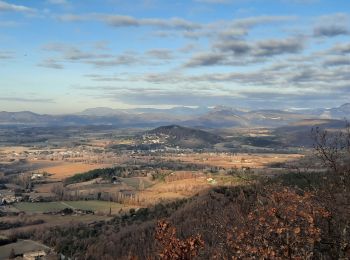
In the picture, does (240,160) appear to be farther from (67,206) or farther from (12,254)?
(12,254)

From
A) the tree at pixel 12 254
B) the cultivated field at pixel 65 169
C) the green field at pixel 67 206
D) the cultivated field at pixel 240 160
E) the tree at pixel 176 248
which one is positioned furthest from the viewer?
the cultivated field at pixel 240 160

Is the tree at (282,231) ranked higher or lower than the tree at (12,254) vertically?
higher

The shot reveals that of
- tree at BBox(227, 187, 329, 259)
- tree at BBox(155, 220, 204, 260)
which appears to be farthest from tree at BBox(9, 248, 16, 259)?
tree at BBox(155, 220, 204, 260)

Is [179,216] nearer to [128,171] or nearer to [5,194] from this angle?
[5,194]

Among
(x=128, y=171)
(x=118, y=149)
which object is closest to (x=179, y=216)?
(x=128, y=171)

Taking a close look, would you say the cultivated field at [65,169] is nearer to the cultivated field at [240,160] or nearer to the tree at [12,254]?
the cultivated field at [240,160]

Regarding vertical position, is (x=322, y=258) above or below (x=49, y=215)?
above

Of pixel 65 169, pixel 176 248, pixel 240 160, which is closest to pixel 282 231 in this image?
pixel 176 248

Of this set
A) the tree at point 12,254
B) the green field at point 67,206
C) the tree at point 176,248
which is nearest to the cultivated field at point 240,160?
the green field at point 67,206
